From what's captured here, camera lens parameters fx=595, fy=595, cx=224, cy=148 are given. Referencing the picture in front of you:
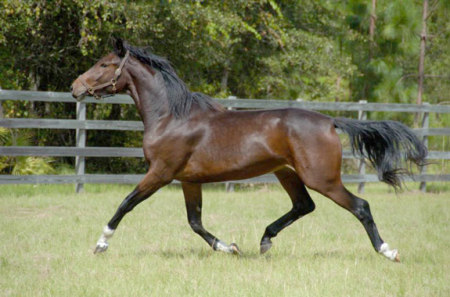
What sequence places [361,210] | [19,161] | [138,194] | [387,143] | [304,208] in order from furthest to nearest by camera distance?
[19,161], [304,208], [387,143], [138,194], [361,210]

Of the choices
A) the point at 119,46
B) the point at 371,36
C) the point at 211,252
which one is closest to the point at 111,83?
the point at 119,46

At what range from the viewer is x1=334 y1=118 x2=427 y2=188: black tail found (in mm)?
5691

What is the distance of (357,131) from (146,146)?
6.65ft

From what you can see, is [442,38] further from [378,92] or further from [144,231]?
[144,231]

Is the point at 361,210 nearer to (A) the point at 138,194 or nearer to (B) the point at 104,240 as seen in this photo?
(A) the point at 138,194

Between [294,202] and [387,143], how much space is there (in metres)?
1.09

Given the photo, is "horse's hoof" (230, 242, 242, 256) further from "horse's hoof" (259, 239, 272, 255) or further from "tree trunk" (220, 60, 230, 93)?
"tree trunk" (220, 60, 230, 93)

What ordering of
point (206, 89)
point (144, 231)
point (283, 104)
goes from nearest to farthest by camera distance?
point (144, 231)
point (283, 104)
point (206, 89)

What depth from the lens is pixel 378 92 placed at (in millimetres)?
17391

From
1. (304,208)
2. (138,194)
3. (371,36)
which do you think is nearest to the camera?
(138,194)

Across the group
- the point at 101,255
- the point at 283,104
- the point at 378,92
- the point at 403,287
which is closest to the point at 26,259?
the point at 101,255

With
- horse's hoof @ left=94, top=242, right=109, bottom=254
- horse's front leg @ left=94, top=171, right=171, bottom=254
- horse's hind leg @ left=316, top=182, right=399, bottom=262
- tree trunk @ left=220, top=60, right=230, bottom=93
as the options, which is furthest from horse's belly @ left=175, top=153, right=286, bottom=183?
tree trunk @ left=220, top=60, right=230, bottom=93

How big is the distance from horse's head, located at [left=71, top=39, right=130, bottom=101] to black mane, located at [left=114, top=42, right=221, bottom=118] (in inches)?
1.8

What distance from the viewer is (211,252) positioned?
5.87 metres
